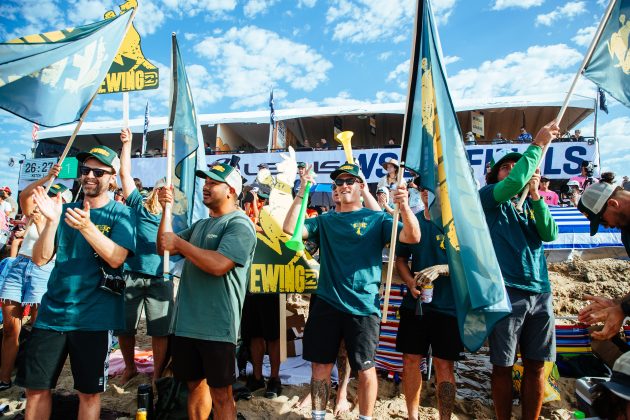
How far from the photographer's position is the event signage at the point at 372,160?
11055 millimetres

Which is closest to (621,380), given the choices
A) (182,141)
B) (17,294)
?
(182,141)

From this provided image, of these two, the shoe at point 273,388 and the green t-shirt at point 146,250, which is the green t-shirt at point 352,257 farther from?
the green t-shirt at point 146,250

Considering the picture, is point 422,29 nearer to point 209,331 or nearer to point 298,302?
point 209,331

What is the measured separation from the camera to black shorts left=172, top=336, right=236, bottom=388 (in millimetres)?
2572

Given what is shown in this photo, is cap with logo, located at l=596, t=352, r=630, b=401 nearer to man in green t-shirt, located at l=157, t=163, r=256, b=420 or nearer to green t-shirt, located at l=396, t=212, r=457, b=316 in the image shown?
green t-shirt, located at l=396, t=212, r=457, b=316

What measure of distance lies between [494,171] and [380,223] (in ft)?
3.54

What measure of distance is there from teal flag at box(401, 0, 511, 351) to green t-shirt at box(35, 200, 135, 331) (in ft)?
6.98

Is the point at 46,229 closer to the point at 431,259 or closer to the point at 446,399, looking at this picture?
the point at 431,259

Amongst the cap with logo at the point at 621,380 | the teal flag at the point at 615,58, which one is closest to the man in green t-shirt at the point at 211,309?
the cap with logo at the point at 621,380

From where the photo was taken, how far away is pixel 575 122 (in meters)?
13.8

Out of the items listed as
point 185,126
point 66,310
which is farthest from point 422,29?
point 66,310

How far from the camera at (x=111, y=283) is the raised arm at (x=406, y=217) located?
199 centimetres

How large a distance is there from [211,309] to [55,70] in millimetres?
2233

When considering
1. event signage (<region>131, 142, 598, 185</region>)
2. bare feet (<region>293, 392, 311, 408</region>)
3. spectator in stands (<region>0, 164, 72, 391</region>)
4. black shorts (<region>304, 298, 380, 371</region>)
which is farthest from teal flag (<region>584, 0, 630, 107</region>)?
event signage (<region>131, 142, 598, 185</region>)
